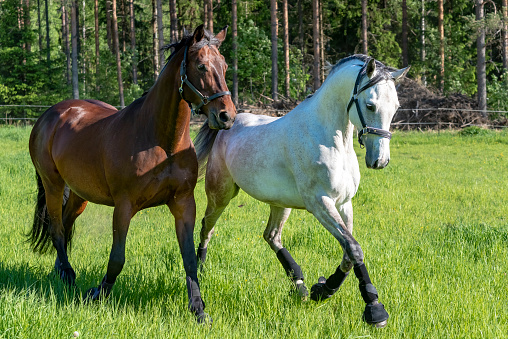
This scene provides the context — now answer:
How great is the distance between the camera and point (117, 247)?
4035 mm

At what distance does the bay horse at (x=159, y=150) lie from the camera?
379cm

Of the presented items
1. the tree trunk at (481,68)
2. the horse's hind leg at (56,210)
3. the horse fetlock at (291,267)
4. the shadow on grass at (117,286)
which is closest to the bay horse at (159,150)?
the shadow on grass at (117,286)

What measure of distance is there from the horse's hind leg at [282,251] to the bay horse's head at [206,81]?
1.74m

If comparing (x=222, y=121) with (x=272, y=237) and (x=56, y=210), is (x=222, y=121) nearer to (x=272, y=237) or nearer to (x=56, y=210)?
(x=272, y=237)

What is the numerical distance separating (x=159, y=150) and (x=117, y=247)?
32.8 inches

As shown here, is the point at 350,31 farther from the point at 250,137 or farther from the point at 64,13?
the point at 250,137

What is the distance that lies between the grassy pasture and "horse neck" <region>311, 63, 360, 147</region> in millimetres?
1379

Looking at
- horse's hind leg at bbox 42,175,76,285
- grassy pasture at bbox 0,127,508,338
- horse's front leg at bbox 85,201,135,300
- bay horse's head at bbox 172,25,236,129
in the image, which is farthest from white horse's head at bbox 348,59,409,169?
horse's hind leg at bbox 42,175,76,285

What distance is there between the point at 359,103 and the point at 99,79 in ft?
115

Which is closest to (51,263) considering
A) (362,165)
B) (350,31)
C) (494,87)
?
(362,165)

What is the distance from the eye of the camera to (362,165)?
13352 mm

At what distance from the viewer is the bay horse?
379 centimetres

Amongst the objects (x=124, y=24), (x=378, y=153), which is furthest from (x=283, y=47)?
(x=378, y=153)

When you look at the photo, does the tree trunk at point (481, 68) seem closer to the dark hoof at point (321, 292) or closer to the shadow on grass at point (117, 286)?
the dark hoof at point (321, 292)
